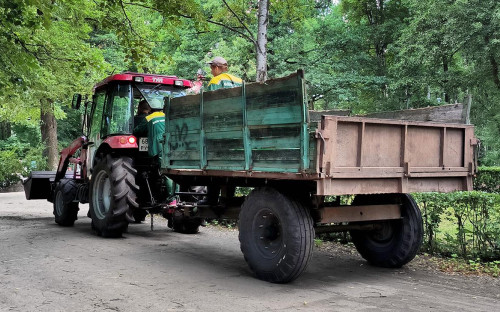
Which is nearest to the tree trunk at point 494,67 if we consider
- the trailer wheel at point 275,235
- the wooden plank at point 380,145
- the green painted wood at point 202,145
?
the wooden plank at point 380,145

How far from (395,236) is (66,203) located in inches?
281

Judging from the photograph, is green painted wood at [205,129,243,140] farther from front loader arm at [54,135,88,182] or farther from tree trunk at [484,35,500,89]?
tree trunk at [484,35,500,89]

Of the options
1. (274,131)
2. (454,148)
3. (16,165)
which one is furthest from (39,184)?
(16,165)

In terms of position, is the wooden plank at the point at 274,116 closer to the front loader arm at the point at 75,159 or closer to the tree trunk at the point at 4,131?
the front loader arm at the point at 75,159

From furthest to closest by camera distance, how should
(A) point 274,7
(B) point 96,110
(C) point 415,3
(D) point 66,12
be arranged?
(C) point 415,3 → (A) point 274,7 → (D) point 66,12 → (B) point 96,110

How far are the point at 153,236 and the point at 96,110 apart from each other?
9.44ft

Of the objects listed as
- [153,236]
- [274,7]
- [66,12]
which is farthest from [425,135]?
[66,12]

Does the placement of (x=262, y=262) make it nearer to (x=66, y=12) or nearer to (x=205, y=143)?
(x=205, y=143)

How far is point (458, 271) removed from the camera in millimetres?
6695

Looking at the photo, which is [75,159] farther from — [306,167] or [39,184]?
[306,167]

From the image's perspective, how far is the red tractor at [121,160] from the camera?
878 centimetres

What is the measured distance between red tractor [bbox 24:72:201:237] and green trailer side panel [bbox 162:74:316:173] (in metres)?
1.66

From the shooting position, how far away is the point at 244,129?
5953mm

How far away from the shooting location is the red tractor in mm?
8781
